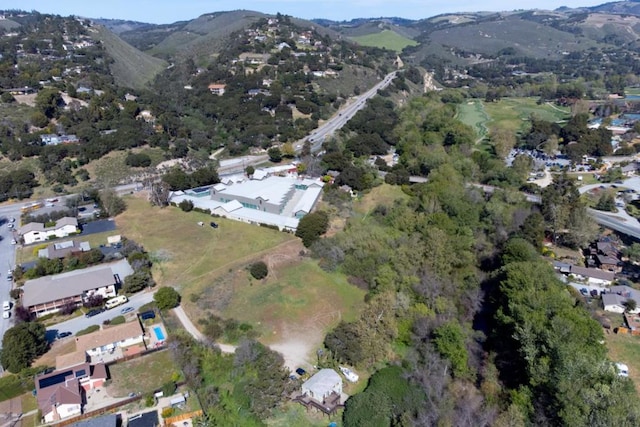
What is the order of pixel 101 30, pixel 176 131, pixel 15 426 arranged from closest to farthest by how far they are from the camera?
pixel 15 426, pixel 176 131, pixel 101 30

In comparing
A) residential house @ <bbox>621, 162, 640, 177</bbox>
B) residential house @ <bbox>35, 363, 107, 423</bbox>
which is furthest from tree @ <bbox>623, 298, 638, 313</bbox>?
residential house @ <bbox>621, 162, 640, 177</bbox>

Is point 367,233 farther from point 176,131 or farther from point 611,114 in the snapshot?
point 611,114

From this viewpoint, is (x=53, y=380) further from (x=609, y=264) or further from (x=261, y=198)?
(x=609, y=264)

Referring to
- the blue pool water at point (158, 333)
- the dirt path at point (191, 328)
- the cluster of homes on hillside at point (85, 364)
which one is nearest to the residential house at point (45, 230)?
the cluster of homes on hillside at point (85, 364)

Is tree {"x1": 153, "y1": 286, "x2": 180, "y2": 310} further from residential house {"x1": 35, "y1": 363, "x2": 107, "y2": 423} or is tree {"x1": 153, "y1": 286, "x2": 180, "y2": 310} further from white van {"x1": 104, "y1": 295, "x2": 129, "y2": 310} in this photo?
residential house {"x1": 35, "y1": 363, "x2": 107, "y2": 423}

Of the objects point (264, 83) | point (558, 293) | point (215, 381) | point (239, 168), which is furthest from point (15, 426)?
point (264, 83)
